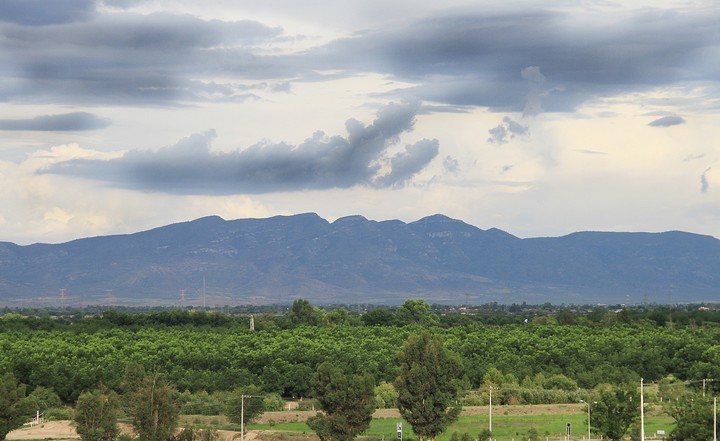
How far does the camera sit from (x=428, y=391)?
283 ft

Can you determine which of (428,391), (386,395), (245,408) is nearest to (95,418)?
(245,408)

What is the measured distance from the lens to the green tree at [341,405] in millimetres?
82250

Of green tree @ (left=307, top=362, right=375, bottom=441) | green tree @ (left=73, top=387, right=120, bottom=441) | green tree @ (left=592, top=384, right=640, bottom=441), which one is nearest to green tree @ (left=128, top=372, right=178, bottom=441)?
green tree @ (left=73, top=387, right=120, bottom=441)

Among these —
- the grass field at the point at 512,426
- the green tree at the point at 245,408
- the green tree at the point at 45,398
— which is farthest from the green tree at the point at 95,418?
the green tree at the point at 45,398

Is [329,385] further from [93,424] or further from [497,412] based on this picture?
[497,412]

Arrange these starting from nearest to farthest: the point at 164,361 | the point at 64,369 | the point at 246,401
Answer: the point at 246,401 < the point at 64,369 < the point at 164,361

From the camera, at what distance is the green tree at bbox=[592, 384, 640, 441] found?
83438 millimetres

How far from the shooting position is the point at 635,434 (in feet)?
283

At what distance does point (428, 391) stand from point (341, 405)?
24.3 feet

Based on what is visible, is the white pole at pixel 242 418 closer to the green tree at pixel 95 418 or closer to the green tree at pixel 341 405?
the green tree at pixel 341 405

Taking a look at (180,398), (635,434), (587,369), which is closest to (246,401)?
(180,398)

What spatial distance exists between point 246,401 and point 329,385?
622 inches

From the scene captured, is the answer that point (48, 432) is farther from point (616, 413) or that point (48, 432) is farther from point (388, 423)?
point (616, 413)

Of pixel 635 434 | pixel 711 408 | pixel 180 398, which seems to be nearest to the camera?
pixel 711 408
